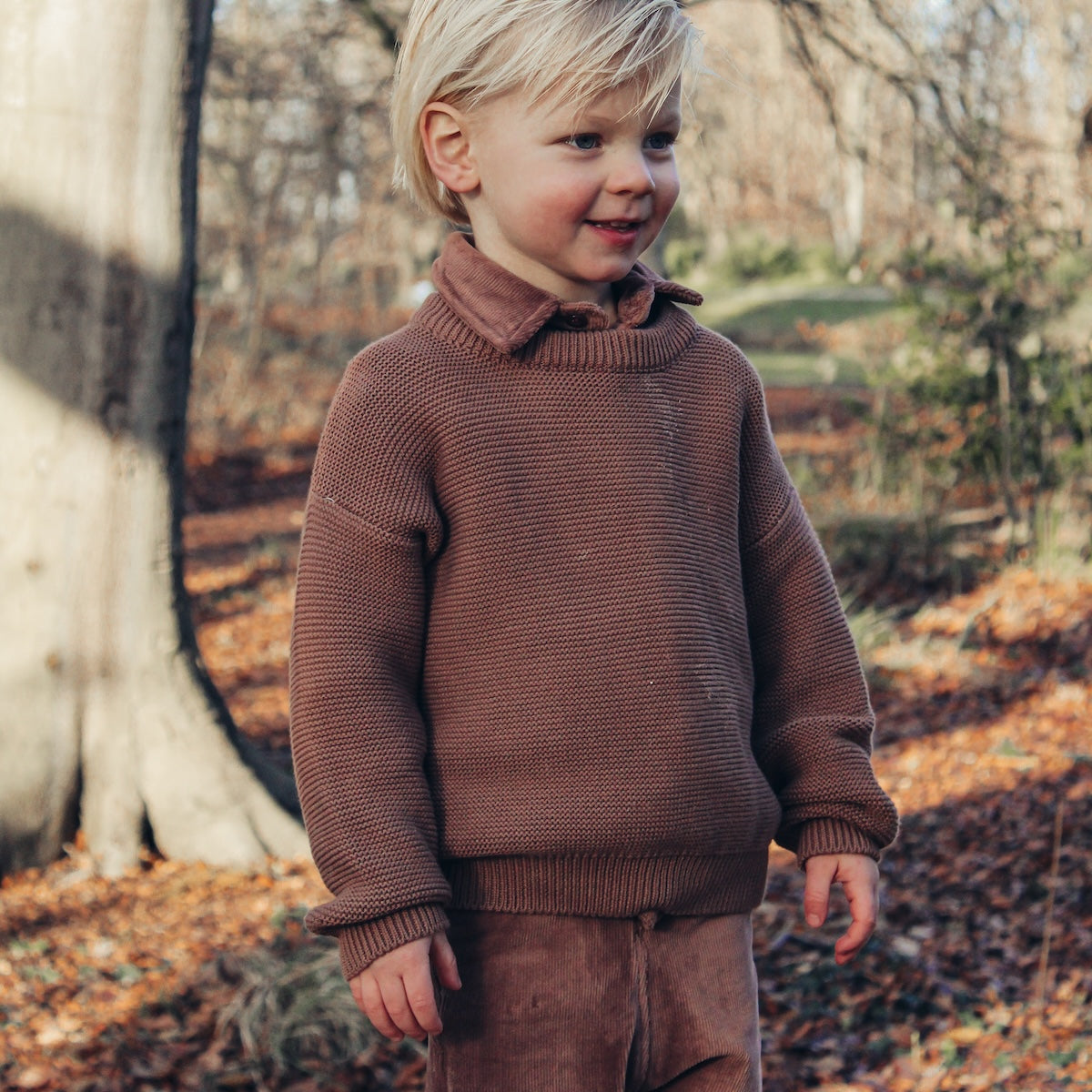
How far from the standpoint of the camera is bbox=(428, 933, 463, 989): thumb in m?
1.62

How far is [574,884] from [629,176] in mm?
864

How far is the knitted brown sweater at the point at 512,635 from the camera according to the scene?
166 centimetres

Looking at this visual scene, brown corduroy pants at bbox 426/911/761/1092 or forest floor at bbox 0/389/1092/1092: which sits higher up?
brown corduroy pants at bbox 426/911/761/1092

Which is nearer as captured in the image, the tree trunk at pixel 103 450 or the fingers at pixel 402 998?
the fingers at pixel 402 998

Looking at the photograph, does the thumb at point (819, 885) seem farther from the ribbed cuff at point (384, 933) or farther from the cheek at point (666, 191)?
the cheek at point (666, 191)

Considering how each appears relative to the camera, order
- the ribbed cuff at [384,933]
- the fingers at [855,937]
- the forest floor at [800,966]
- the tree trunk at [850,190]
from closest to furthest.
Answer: the ribbed cuff at [384,933] → the fingers at [855,937] → the forest floor at [800,966] → the tree trunk at [850,190]

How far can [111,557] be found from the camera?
3799 millimetres

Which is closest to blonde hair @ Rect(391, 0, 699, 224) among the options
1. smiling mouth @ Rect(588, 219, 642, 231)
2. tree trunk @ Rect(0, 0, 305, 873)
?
smiling mouth @ Rect(588, 219, 642, 231)

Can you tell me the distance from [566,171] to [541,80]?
0.11m

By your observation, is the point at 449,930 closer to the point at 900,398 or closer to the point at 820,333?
the point at 820,333

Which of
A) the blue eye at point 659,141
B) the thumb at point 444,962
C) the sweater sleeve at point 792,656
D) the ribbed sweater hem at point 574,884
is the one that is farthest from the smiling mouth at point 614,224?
the thumb at point 444,962

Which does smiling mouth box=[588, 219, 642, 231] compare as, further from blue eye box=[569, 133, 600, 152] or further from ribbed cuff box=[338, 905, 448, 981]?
ribbed cuff box=[338, 905, 448, 981]

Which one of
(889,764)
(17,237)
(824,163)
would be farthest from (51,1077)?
(824,163)

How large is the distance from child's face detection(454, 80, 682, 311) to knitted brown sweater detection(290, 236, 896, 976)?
0.06m
